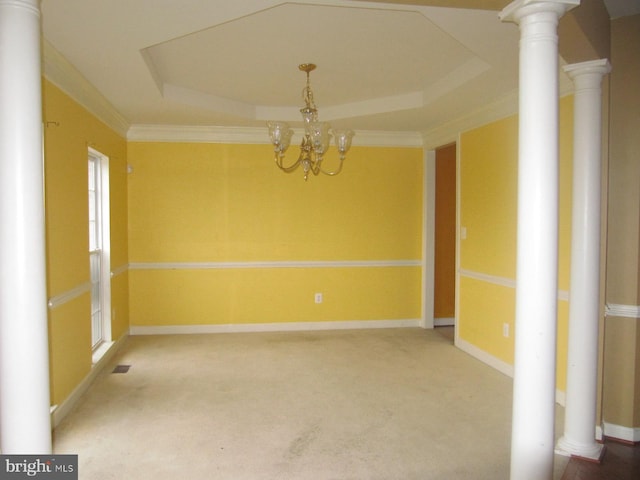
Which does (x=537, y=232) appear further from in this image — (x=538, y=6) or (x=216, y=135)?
(x=216, y=135)

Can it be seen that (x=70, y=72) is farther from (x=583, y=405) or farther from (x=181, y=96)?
(x=583, y=405)

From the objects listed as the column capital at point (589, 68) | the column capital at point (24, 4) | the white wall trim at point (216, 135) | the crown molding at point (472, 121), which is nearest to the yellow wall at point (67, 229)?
the white wall trim at point (216, 135)

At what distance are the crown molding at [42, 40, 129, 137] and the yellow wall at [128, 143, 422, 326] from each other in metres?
1.02

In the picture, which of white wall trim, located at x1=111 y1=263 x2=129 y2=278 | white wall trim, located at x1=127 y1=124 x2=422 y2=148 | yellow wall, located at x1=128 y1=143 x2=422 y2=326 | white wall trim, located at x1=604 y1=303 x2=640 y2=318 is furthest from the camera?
yellow wall, located at x1=128 y1=143 x2=422 y2=326

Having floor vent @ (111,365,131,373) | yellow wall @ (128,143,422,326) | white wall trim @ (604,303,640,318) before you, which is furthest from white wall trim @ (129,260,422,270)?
white wall trim @ (604,303,640,318)

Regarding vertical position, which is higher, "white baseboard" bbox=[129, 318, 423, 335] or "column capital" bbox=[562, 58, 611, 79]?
"column capital" bbox=[562, 58, 611, 79]

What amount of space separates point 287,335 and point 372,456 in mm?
2724

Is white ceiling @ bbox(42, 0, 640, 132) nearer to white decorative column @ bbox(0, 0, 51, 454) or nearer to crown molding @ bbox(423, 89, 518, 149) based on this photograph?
crown molding @ bbox(423, 89, 518, 149)

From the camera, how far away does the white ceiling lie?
7.97 feet

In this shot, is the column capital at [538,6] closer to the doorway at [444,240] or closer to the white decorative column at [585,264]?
the white decorative column at [585,264]

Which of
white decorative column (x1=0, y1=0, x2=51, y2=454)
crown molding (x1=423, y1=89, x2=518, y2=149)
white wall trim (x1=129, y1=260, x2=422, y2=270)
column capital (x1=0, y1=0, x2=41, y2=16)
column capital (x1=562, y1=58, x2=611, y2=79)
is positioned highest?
crown molding (x1=423, y1=89, x2=518, y2=149)

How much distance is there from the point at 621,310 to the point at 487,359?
5.46ft

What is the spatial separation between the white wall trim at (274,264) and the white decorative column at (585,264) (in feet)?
10.2

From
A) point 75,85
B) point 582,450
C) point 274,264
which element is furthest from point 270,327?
point 582,450
